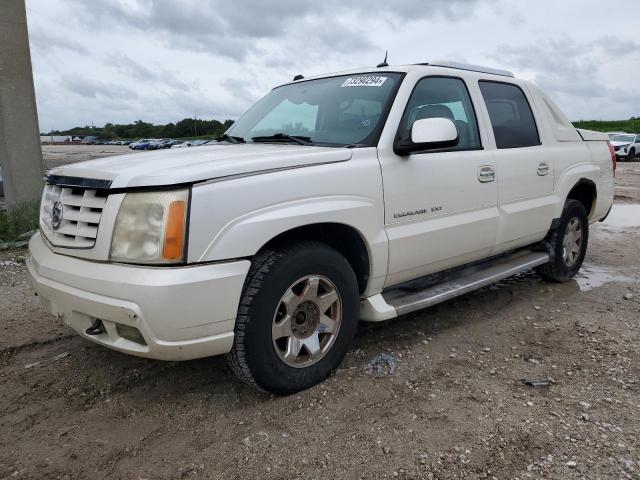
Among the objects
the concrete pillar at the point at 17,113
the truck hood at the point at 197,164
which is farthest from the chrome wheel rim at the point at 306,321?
the concrete pillar at the point at 17,113

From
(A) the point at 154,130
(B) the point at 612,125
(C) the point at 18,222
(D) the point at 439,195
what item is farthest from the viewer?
(A) the point at 154,130

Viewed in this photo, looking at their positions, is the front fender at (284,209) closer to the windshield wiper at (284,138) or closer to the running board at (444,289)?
the running board at (444,289)

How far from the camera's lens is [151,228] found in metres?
2.39

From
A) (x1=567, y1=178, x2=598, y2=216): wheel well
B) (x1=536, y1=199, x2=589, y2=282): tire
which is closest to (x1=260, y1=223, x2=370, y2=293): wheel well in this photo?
(x1=536, y1=199, x2=589, y2=282): tire

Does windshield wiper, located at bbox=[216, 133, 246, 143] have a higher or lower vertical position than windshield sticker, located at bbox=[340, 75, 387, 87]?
lower

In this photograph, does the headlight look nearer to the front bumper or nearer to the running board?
the front bumper

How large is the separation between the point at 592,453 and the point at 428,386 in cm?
89

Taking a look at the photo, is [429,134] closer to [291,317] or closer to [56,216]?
[291,317]

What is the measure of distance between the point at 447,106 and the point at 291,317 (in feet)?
6.46

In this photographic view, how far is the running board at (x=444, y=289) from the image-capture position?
10.5 ft

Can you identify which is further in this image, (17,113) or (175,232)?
(17,113)

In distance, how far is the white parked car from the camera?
81.4ft

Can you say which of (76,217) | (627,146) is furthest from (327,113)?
(627,146)

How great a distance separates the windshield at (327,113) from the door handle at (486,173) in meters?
0.88
